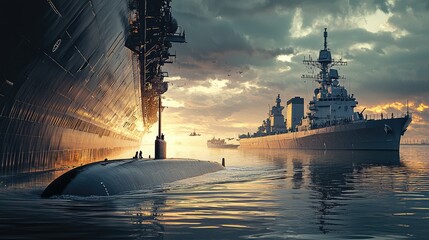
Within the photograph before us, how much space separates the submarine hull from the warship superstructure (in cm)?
602

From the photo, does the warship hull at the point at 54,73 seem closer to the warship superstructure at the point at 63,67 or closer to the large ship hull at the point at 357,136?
the warship superstructure at the point at 63,67

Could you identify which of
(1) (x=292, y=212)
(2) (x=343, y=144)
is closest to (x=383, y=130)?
(2) (x=343, y=144)

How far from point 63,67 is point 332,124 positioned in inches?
3251

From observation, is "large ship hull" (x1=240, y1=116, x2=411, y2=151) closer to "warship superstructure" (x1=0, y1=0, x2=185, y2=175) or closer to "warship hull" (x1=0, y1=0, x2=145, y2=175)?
"warship superstructure" (x1=0, y1=0, x2=185, y2=175)

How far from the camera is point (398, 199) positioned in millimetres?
18250

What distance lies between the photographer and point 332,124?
103 m

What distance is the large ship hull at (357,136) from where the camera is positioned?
276 feet

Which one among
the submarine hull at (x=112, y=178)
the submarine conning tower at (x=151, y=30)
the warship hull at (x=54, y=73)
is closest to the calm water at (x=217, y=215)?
the submarine hull at (x=112, y=178)

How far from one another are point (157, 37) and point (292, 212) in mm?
29117

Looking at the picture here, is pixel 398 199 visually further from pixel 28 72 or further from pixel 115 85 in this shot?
pixel 115 85

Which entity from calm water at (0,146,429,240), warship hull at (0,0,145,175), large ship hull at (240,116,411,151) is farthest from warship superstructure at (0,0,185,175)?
large ship hull at (240,116,411,151)

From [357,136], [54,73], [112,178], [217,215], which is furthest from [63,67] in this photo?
[357,136]

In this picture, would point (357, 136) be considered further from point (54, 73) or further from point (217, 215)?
point (217, 215)

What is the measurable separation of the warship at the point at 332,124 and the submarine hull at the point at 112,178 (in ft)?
215
